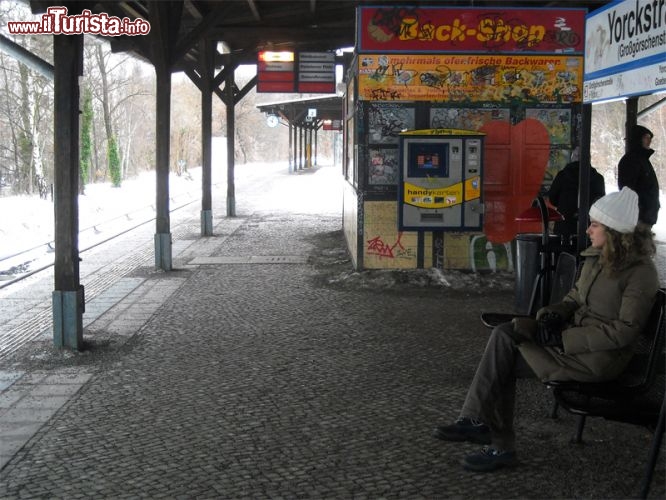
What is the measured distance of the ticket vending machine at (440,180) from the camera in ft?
34.4

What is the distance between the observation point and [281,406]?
215 inches

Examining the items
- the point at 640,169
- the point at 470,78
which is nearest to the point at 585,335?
the point at 640,169

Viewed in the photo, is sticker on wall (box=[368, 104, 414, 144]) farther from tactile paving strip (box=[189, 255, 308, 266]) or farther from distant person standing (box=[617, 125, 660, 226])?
distant person standing (box=[617, 125, 660, 226])

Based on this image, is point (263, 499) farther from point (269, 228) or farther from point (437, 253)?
point (269, 228)

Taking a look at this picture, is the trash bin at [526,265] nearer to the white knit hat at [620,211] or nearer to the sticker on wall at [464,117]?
the sticker on wall at [464,117]

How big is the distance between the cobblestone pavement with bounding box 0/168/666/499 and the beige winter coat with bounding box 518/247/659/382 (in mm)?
535

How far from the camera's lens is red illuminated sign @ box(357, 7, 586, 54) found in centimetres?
1062

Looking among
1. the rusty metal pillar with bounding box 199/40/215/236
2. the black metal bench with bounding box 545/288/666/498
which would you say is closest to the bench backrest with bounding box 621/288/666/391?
the black metal bench with bounding box 545/288/666/498

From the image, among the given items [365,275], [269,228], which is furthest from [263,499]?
[269,228]

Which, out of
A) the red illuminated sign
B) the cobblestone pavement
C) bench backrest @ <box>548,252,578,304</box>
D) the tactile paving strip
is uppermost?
the red illuminated sign

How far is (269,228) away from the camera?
17922 millimetres

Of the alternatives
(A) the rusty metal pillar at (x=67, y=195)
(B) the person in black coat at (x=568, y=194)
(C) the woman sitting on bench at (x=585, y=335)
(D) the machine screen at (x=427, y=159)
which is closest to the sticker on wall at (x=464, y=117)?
(D) the machine screen at (x=427, y=159)

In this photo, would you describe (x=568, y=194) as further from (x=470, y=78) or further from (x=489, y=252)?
(x=470, y=78)

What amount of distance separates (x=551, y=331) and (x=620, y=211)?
0.69 meters
